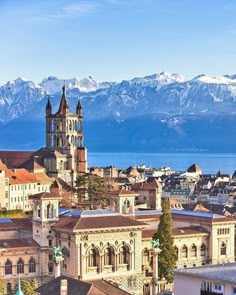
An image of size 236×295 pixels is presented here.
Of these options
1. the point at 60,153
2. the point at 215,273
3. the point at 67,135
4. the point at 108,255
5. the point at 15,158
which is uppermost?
the point at 67,135

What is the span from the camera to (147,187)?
80.1 metres

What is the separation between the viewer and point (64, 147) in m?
101

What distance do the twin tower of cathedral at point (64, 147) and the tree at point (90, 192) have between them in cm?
1537

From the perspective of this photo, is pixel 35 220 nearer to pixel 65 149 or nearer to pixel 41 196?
pixel 41 196

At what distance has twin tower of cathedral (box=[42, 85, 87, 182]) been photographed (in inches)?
3696

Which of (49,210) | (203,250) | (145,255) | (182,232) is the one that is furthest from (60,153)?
(49,210)

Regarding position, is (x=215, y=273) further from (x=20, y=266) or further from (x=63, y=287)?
(x=20, y=266)

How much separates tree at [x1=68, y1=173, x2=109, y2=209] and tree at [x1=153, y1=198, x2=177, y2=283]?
46.4ft

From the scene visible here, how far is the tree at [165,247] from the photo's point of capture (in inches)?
2178

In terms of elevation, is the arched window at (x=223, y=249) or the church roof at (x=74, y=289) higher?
the church roof at (x=74, y=289)

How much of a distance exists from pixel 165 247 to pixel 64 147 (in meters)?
46.3

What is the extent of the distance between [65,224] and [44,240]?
190 centimetres

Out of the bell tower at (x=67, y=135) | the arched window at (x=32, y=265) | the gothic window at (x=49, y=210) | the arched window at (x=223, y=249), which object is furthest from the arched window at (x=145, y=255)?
the bell tower at (x=67, y=135)

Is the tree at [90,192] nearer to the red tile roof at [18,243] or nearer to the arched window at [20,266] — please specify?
the red tile roof at [18,243]
